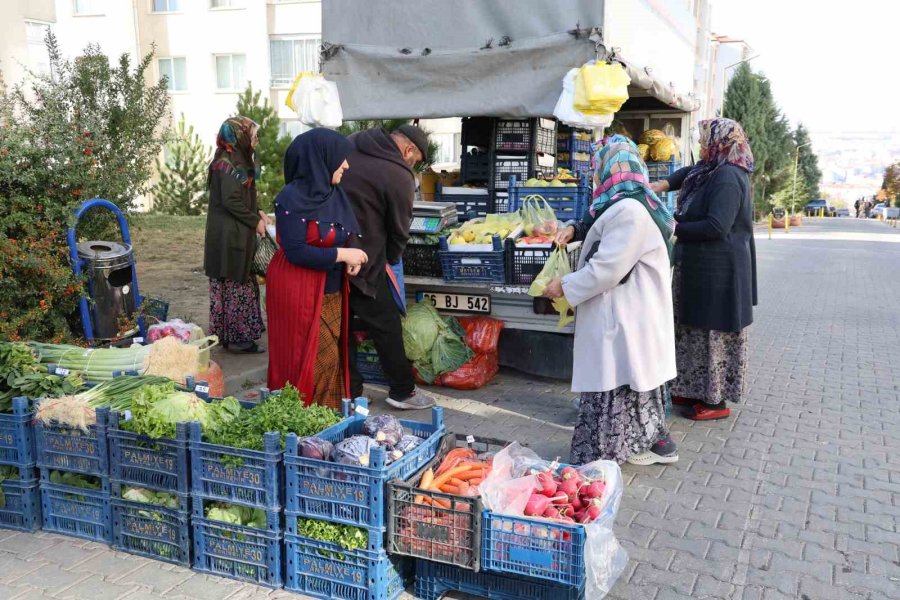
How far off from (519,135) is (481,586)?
497cm

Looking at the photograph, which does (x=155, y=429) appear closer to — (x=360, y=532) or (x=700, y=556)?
(x=360, y=532)

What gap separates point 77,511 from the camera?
11.9 feet

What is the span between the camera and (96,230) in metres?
6.69

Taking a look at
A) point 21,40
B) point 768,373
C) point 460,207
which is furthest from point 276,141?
point 768,373

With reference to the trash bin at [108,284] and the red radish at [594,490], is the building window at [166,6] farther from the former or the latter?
the red radish at [594,490]

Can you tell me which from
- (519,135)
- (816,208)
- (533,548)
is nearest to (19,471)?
(533,548)

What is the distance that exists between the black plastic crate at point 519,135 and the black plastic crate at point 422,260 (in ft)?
5.27

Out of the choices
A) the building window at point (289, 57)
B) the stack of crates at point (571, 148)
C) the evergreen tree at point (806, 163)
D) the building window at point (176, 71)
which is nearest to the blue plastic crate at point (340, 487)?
the stack of crates at point (571, 148)

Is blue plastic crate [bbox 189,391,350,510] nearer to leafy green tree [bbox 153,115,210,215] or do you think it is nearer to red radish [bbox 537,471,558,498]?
red radish [bbox 537,471,558,498]

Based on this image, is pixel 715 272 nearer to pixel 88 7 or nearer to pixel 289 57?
pixel 289 57

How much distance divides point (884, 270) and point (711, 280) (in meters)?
14.3

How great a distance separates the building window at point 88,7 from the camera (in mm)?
29922

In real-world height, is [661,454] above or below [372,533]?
below

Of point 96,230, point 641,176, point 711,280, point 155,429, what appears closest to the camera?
point 155,429
